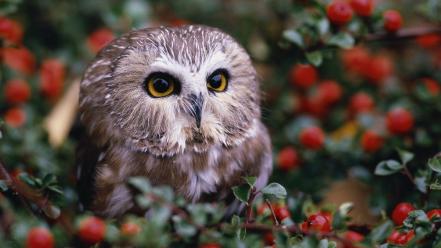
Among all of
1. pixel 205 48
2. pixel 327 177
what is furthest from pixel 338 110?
pixel 205 48

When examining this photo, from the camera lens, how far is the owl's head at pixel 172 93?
2416mm

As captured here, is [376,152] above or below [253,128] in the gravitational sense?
below

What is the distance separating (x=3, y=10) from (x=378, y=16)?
5.02 ft

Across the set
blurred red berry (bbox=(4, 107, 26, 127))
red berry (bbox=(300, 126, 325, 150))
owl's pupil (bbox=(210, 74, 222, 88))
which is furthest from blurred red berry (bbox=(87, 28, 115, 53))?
red berry (bbox=(300, 126, 325, 150))

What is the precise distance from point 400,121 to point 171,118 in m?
1.07

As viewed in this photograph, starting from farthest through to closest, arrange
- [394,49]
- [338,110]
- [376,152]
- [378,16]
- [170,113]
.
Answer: [394,49] → [338,110] → [376,152] → [378,16] → [170,113]

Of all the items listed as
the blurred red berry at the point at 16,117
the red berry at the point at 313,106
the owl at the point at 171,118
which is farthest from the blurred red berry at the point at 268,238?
the blurred red berry at the point at 16,117

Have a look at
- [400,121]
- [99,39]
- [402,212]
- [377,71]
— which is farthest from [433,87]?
[99,39]

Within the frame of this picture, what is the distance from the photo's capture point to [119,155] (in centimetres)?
254

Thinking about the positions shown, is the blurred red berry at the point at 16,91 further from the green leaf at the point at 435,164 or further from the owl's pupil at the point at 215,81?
the green leaf at the point at 435,164

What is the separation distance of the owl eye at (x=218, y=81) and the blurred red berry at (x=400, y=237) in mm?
899

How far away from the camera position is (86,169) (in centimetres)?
269

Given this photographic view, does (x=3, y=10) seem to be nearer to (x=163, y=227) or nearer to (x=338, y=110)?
(x=163, y=227)

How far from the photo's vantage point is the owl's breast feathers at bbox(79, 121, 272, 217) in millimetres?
2492
